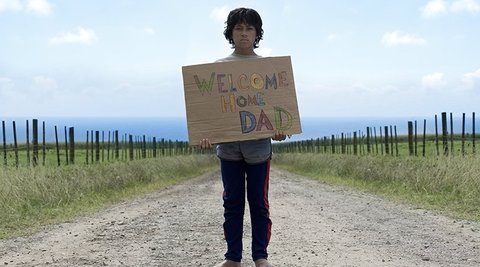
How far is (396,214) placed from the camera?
8734 mm

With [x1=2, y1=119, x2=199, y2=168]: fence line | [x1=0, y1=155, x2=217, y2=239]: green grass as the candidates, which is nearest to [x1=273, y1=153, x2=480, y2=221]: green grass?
[x1=0, y1=155, x2=217, y2=239]: green grass

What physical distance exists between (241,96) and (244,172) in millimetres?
618

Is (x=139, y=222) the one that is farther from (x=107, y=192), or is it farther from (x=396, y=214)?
(x=107, y=192)

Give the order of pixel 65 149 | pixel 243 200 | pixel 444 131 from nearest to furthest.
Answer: pixel 243 200
pixel 444 131
pixel 65 149

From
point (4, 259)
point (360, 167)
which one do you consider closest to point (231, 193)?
point (4, 259)

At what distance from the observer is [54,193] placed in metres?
10.5

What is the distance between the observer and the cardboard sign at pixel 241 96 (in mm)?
4273

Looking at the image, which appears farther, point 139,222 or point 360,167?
point 360,167

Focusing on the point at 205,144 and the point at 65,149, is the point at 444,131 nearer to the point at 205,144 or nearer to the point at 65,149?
the point at 65,149

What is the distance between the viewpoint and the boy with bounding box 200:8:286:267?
4184mm

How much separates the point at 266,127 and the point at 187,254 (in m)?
1.85

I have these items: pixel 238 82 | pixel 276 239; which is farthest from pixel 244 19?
pixel 276 239

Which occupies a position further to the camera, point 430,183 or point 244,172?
point 430,183

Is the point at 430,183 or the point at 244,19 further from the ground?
the point at 244,19
